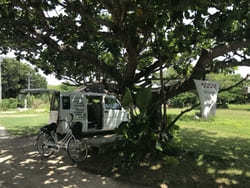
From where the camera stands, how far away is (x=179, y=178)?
443 cm

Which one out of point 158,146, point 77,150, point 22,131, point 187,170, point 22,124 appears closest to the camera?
point 187,170

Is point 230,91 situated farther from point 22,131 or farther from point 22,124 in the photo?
point 22,131

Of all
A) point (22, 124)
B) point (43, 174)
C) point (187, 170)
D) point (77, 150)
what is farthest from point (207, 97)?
point (22, 124)

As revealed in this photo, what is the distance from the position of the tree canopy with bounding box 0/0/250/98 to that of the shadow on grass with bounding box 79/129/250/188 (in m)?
1.84

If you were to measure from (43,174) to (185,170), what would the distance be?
3255mm

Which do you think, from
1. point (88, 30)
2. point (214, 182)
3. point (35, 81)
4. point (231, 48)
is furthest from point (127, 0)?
point (35, 81)

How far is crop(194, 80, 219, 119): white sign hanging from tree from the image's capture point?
411cm

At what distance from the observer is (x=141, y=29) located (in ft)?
16.1

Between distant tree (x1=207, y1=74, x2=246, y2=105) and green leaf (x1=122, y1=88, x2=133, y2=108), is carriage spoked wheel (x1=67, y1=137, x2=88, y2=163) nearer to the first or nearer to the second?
green leaf (x1=122, y1=88, x2=133, y2=108)

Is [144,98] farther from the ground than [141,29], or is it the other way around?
[141,29]

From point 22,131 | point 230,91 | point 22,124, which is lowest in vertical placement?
point 22,131

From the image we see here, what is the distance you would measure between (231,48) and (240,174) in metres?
2.73

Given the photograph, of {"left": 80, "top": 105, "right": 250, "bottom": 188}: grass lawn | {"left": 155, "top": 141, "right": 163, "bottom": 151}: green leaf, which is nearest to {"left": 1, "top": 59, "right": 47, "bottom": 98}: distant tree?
{"left": 80, "top": 105, "right": 250, "bottom": 188}: grass lawn

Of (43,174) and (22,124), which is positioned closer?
(43,174)
